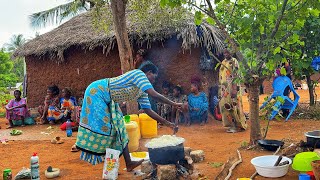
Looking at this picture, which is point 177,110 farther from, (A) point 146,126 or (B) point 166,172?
(B) point 166,172

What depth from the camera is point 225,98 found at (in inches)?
276

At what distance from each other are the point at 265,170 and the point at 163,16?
16.4 feet

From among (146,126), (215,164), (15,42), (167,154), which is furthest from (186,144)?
(15,42)

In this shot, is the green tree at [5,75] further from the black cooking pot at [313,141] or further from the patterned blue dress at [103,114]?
the black cooking pot at [313,141]

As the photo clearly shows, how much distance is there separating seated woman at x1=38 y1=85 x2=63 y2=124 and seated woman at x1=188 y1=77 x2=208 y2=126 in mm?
3737

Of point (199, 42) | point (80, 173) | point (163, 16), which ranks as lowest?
point (80, 173)

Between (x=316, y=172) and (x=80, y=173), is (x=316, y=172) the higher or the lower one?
the higher one

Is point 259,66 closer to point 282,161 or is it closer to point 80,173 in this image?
point 282,161

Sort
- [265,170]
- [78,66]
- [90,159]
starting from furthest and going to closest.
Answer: [78,66] < [90,159] < [265,170]

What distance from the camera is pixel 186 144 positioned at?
601cm

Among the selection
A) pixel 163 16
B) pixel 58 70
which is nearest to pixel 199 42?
pixel 163 16

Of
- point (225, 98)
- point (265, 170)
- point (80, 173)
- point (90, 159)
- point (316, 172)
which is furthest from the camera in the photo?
point (225, 98)

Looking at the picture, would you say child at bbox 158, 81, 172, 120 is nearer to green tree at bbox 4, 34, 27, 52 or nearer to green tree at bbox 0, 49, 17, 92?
green tree at bbox 0, 49, 17, 92

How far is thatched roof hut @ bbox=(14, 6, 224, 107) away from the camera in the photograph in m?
8.35
